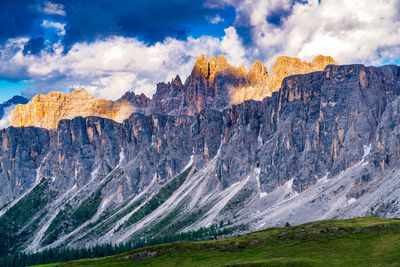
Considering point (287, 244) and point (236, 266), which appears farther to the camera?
point (287, 244)

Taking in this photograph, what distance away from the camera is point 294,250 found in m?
112

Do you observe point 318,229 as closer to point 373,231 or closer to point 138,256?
point 373,231

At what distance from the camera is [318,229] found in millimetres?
124375

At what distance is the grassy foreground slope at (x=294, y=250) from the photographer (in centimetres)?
9856

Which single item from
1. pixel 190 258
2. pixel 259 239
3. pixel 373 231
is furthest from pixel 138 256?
pixel 373 231

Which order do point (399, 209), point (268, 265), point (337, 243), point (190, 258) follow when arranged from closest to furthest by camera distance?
point (268, 265) < point (337, 243) < point (190, 258) < point (399, 209)

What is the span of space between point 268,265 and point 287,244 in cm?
2265

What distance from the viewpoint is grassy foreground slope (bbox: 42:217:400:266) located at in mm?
98562

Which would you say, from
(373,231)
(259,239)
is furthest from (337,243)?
(259,239)

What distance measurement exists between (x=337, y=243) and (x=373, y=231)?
11.2m

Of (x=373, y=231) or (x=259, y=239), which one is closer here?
(x=373, y=231)

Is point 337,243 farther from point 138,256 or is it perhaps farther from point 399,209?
point 399,209

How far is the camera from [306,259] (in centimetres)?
9888

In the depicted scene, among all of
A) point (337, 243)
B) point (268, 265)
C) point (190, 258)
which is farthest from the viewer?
point (190, 258)
